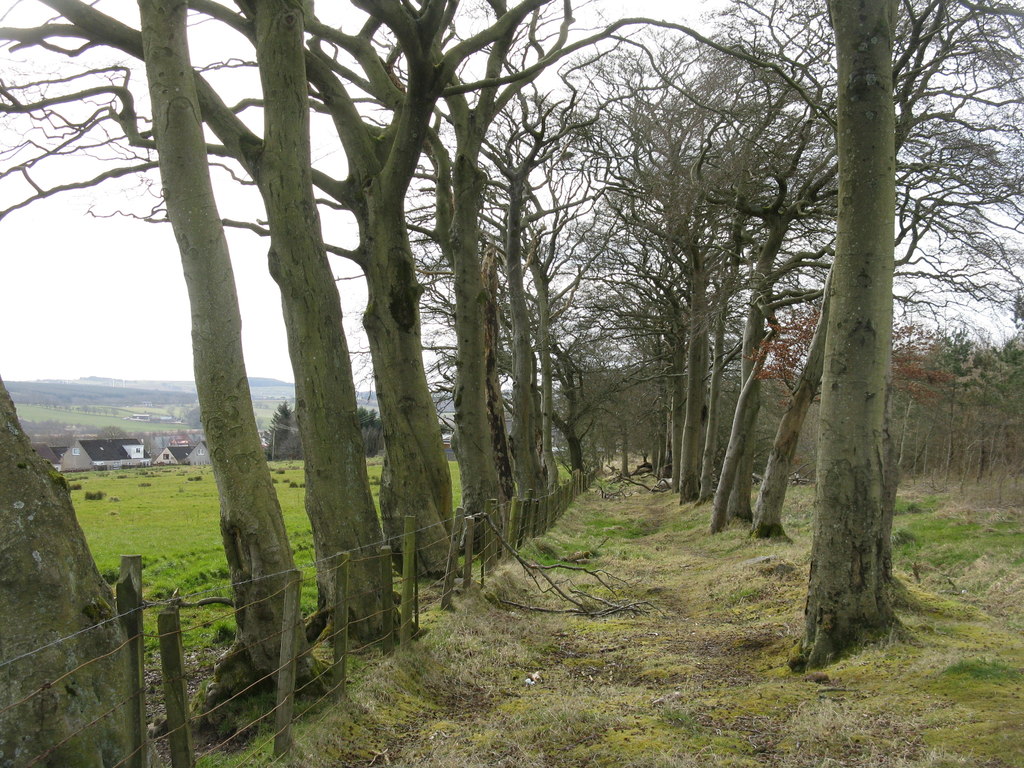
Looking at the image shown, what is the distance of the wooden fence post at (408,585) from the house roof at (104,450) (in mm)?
76223

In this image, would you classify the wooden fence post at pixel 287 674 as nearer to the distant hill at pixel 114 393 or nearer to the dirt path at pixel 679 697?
the dirt path at pixel 679 697

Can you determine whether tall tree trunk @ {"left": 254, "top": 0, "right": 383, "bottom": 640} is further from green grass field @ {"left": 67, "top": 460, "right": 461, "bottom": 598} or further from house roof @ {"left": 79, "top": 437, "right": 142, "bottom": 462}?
house roof @ {"left": 79, "top": 437, "right": 142, "bottom": 462}

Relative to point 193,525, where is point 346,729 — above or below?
above

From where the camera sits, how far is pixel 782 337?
2048 centimetres

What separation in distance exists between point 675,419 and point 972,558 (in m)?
16.9

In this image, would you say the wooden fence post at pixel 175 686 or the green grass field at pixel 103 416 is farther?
the green grass field at pixel 103 416

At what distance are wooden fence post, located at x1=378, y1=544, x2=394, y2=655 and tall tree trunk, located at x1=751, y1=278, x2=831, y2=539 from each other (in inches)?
306

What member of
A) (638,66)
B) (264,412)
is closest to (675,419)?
(638,66)

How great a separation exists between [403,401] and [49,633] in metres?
6.83

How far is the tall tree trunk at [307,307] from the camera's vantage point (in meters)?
6.84

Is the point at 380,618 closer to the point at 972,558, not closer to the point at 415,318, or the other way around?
the point at 415,318

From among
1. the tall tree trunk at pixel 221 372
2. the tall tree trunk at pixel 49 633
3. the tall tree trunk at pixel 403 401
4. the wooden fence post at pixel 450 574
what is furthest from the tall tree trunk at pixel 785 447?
the tall tree trunk at pixel 49 633

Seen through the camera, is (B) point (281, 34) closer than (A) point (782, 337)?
Yes

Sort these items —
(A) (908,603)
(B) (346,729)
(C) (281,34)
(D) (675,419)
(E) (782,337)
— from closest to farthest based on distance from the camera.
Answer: (B) (346,729)
(C) (281,34)
(A) (908,603)
(E) (782,337)
(D) (675,419)
